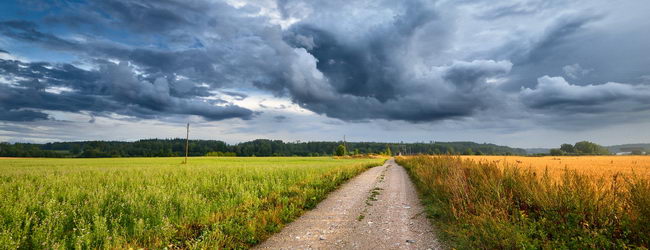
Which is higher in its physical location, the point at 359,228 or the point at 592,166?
the point at 592,166

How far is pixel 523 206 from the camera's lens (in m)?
8.24

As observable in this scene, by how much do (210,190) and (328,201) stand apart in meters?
5.87

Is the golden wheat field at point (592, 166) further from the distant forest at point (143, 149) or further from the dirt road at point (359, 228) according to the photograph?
the distant forest at point (143, 149)

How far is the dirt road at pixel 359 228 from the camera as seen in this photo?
6691 mm

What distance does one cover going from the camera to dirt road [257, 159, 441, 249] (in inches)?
263

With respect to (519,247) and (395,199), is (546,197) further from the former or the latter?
(395,199)

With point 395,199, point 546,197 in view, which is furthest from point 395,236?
point 395,199

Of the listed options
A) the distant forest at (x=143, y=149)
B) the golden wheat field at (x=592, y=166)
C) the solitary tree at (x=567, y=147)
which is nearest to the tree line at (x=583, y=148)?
the solitary tree at (x=567, y=147)

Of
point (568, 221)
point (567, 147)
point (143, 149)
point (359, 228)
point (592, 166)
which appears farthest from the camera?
point (567, 147)

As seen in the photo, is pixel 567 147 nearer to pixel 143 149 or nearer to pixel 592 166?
pixel 592 166

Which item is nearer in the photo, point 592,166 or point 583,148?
point 592,166

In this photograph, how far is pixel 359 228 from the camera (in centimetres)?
798

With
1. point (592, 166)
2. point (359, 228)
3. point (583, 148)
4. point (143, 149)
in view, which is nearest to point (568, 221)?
point (359, 228)

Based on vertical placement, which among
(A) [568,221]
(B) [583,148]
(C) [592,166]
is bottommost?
(A) [568,221]
